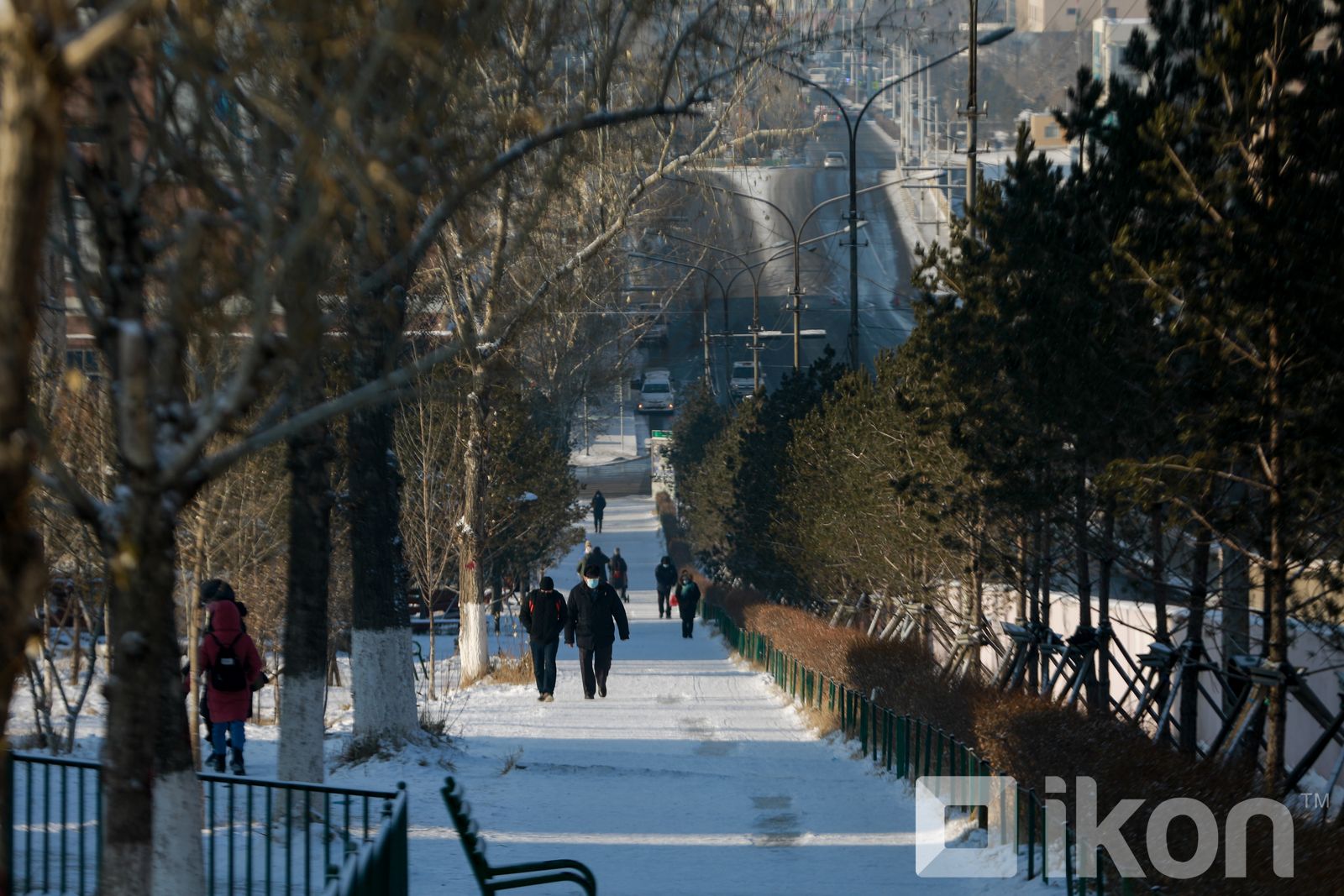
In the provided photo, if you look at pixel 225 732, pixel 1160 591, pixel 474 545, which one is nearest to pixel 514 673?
pixel 474 545

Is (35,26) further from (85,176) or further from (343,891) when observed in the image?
(343,891)

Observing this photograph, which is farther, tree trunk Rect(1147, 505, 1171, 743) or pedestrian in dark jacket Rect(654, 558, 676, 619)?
pedestrian in dark jacket Rect(654, 558, 676, 619)

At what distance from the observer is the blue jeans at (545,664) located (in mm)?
20344


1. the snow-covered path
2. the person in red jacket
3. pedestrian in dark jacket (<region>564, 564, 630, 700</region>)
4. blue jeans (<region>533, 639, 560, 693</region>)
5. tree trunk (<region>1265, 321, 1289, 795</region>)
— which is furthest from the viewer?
pedestrian in dark jacket (<region>564, 564, 630, 700</region>)

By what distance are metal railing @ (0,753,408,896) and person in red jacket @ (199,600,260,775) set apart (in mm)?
1152

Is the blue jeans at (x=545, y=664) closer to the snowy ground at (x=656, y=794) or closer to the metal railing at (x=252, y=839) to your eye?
the snowy ground at (x=656, y=794)

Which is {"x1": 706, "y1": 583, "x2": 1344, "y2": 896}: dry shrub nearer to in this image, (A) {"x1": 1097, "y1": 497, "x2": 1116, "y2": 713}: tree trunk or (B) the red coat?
(A) {"x1": 1097, "y1": 497, "x2": 1116, "y2": 713}: tree trunk

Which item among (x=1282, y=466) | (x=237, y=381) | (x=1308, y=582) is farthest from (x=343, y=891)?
(x=1308, y=582)

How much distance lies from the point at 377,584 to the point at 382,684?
0.89 metres

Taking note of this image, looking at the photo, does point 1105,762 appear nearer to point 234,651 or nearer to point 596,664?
point 234,651

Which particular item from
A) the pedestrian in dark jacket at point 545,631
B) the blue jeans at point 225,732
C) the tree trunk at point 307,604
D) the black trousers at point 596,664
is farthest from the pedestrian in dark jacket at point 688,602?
the tree trunk at point 307,604

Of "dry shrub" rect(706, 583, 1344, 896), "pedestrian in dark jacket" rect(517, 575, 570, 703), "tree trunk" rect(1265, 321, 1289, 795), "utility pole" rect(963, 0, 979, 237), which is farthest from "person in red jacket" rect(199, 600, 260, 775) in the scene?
"utility pole" rect(963, 0, 979, 237)
